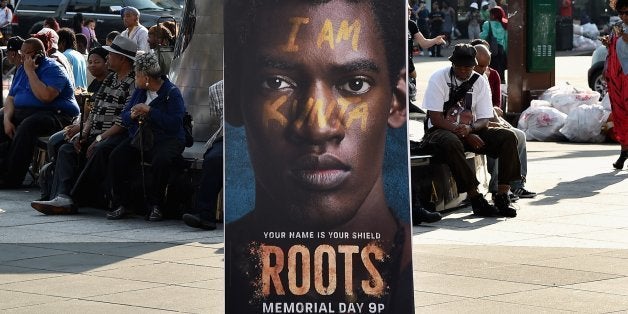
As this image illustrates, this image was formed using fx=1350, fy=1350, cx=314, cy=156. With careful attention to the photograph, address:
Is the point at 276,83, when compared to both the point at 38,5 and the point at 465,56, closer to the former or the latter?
the point at 465,56

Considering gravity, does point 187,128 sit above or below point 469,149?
above

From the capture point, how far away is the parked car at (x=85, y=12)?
2764cm

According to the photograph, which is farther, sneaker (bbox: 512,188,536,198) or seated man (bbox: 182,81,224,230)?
sneaker (bbox: 512,188,536,198)

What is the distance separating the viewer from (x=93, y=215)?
11305 millimetres

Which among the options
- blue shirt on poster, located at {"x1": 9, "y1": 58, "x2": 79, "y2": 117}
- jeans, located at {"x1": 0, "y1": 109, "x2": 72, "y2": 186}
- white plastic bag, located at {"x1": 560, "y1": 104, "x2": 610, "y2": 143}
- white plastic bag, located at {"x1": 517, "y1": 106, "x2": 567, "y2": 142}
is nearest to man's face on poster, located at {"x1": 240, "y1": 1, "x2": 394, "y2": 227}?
blue shirt on poster, located at {"x1": 9, "y1": 58, "x2": 79, "y2": 117}

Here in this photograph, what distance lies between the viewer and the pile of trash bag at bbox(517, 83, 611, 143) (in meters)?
16.7

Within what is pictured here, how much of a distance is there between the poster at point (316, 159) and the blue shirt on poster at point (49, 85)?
292 inches

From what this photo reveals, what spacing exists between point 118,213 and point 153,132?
2.46 feet

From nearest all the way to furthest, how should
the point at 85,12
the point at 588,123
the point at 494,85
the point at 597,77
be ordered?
the point at 494,85 → the point at 588,123 → the point at 597,77 → the point at 85,12

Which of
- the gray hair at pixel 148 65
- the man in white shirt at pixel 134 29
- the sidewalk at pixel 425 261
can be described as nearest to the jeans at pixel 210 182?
the sidewalk at pixel 425 261

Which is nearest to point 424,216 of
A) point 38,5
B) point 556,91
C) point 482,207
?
point 482,207

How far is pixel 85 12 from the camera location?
94.8 feet

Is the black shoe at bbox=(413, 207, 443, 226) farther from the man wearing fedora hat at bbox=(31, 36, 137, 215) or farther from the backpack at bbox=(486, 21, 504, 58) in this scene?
the backpack at bbox=(486, 21, 504, 58)

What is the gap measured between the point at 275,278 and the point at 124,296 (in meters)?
2.33
